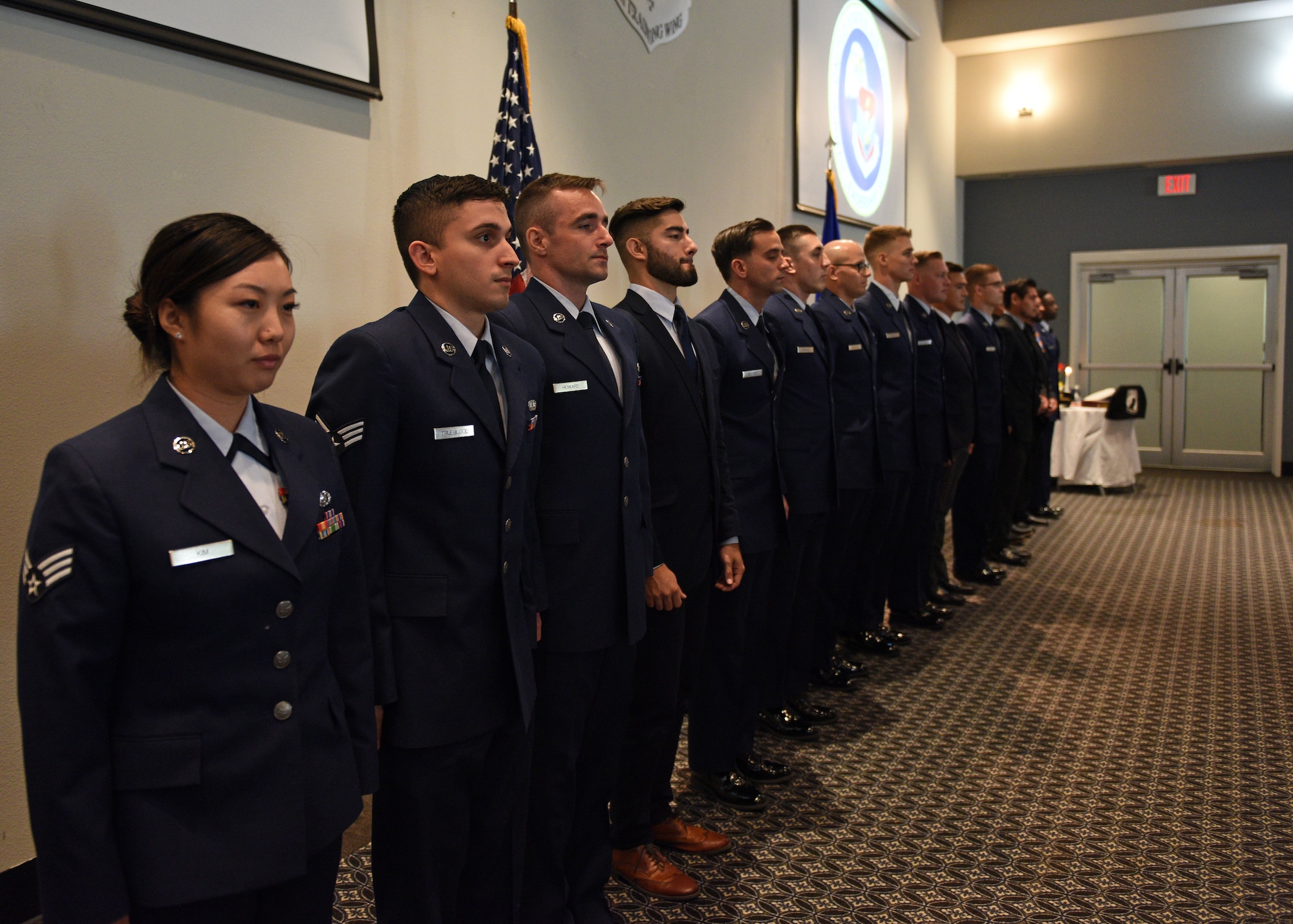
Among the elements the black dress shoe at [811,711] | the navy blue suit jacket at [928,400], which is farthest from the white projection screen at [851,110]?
the black dress shoe at [811,711]

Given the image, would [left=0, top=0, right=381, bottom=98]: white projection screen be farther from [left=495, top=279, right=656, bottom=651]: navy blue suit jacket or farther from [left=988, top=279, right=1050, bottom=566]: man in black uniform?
[left=988, top=279, right=1050, bottom=566]: man in black uniform

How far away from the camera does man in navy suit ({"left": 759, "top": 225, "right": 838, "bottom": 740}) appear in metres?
3.27

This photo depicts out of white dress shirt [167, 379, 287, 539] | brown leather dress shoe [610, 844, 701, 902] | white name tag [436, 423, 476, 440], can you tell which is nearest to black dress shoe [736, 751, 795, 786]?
brown leather dress shoe [610, 844, 701, 902]

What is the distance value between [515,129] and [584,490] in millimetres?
1737

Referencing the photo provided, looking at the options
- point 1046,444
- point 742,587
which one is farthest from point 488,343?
point 1046,444

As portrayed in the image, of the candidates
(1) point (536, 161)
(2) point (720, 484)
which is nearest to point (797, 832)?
(2) point (720, 484)

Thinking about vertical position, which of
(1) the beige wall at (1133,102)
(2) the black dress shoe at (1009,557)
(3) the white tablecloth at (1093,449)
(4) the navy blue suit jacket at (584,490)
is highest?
(1) the beige wall at (1133,102)

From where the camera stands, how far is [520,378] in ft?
6.02

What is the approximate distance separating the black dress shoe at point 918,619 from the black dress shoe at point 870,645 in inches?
16.7

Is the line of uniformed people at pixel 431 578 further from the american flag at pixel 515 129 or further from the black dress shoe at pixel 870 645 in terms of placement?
the black dress shoe at pixel 870 645

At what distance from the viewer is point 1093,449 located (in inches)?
352

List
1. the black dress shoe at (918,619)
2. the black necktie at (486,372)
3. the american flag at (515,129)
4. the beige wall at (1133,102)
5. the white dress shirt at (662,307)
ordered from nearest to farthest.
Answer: the black necktie at (486,372), the white dress shirt at (662,307), the american flag at (515,129), the black dress shoe at (918,619), the beige wall at (1133,102)

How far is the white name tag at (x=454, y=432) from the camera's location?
1.69 metres

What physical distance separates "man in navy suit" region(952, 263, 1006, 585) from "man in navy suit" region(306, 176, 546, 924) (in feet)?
13.8
